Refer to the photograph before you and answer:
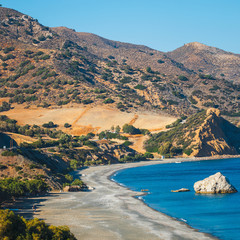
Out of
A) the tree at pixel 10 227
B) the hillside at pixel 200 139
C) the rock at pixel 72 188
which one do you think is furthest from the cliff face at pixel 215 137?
the tree at pixel 10 227

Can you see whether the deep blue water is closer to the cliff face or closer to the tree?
the tree

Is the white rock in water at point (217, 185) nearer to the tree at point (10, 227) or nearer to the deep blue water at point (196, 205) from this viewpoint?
the deep blue water at point (196, 205)

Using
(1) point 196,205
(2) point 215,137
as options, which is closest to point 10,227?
(1) point 196,205

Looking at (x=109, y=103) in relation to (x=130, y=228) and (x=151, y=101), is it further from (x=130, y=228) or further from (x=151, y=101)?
(x=130, y=228)

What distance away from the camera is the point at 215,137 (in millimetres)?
131625

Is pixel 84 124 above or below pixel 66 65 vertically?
below

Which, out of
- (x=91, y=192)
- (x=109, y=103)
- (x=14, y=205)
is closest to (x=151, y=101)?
(x=109, y=103)

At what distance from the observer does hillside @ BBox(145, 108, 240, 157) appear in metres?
129

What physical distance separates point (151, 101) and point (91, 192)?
13171cm

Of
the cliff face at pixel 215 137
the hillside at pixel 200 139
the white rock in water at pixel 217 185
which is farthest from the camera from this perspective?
the hillside at pixel 200 139

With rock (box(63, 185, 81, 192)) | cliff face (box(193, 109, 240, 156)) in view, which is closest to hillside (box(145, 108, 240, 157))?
cliff face (box(193, 109, 240, 156))

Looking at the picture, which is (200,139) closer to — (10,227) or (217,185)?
(217,185)

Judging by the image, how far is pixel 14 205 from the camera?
43.3 metres

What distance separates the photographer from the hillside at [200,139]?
129 m
